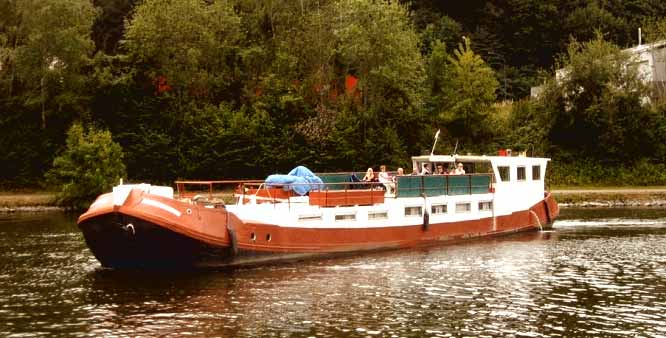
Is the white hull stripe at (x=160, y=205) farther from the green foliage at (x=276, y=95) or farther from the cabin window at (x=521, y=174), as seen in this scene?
the green foliage at (x=276, y=95)

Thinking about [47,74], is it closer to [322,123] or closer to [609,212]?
[322,123]

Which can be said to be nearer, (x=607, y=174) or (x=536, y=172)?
(x=536, y=172)

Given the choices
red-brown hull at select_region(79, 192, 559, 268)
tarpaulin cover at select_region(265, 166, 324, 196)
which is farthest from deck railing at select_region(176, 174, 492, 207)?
red-brown hull at select_region(79, 192, 559, 268)

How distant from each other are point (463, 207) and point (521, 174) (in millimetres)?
5096

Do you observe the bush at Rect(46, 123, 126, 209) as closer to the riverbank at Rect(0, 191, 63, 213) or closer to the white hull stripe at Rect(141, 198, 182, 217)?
the riverbank at Rect(0, 191, 63, 213)

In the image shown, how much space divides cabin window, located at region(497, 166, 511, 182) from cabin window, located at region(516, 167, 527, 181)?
818mm

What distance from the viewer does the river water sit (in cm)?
2453

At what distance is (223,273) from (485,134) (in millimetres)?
50252

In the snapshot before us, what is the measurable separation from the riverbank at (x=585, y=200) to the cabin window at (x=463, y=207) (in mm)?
21918

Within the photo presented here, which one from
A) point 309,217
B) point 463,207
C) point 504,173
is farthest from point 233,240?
point 504,173

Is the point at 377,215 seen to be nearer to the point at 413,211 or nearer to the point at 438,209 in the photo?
the point at 413,211

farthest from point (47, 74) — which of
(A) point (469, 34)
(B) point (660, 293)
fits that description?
(B) point (660, 293)

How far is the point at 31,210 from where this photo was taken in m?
65.3

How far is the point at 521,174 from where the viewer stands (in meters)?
48.4
